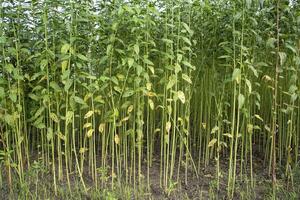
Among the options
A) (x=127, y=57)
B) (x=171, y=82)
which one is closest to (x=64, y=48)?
(x=127, y=57)

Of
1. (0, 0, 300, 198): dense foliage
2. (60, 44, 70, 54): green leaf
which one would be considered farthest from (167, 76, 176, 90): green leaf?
(60, 44, 70, 54): green leaf

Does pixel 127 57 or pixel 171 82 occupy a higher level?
pixel 127 57

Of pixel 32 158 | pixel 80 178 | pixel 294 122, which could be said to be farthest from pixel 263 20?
pixel 32 158

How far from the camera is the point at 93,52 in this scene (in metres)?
3.66

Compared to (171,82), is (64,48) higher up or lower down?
higher up

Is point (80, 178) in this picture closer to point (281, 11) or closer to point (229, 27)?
point (229, 27)

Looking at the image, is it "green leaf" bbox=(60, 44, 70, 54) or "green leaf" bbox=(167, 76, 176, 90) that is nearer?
"green leaf" bbox=(60, 44, 70, 54)

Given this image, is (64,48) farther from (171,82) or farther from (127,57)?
(171,82)

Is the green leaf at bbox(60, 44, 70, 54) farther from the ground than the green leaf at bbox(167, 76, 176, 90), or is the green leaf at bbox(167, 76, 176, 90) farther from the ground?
the green leaf at bbox(60, 44, 70, 54)

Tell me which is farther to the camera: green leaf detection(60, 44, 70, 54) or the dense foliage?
the dense foliage

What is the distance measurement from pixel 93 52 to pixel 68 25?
46 centimetres

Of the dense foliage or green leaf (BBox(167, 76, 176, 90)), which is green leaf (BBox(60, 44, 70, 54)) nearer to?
the dense foliage

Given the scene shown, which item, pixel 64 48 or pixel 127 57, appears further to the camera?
pixel 127 57

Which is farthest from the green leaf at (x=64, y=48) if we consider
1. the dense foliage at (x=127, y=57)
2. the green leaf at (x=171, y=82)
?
the green leaf at (x=171, y=82)
